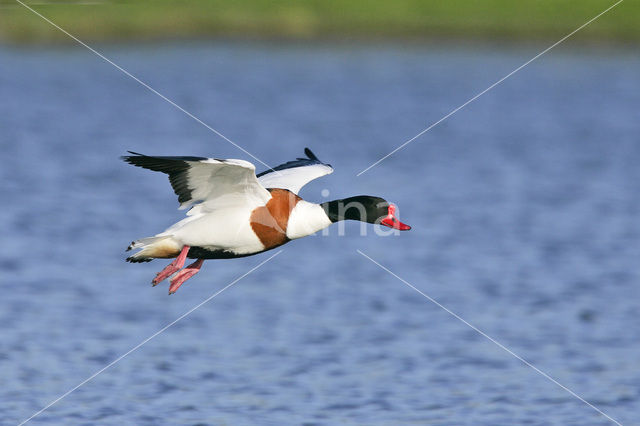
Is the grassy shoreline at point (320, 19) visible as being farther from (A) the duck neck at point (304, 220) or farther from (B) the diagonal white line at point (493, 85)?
(A) the duck neck at point (304, 220)

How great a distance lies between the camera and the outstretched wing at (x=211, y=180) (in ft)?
31.4

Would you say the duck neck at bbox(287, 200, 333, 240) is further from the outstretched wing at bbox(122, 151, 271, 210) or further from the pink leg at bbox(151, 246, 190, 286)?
the pink leg at bbox(151, 246, 190, 286)

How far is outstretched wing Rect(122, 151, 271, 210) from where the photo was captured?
377 inches

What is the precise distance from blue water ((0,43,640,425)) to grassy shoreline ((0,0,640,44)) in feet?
4.93

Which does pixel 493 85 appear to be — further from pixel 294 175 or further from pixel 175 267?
pixel 175 267

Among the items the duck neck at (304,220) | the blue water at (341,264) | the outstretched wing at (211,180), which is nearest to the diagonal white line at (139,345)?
the blue water at (341,264)

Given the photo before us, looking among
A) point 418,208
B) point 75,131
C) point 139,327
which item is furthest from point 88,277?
point 75,131

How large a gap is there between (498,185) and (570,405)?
12.5 meters

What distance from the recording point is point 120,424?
11.4 m

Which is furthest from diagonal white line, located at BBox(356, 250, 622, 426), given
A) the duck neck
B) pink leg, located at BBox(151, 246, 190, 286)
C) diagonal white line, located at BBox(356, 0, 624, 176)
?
diagonal white line, located at BBox(356, 0, 624, 176)

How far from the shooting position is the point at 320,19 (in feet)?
127

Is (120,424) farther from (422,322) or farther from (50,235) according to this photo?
(50,235)

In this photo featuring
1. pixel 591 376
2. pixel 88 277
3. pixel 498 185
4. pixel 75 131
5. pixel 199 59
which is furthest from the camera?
pixel 199 59

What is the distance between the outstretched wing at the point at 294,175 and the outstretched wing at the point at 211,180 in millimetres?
983
